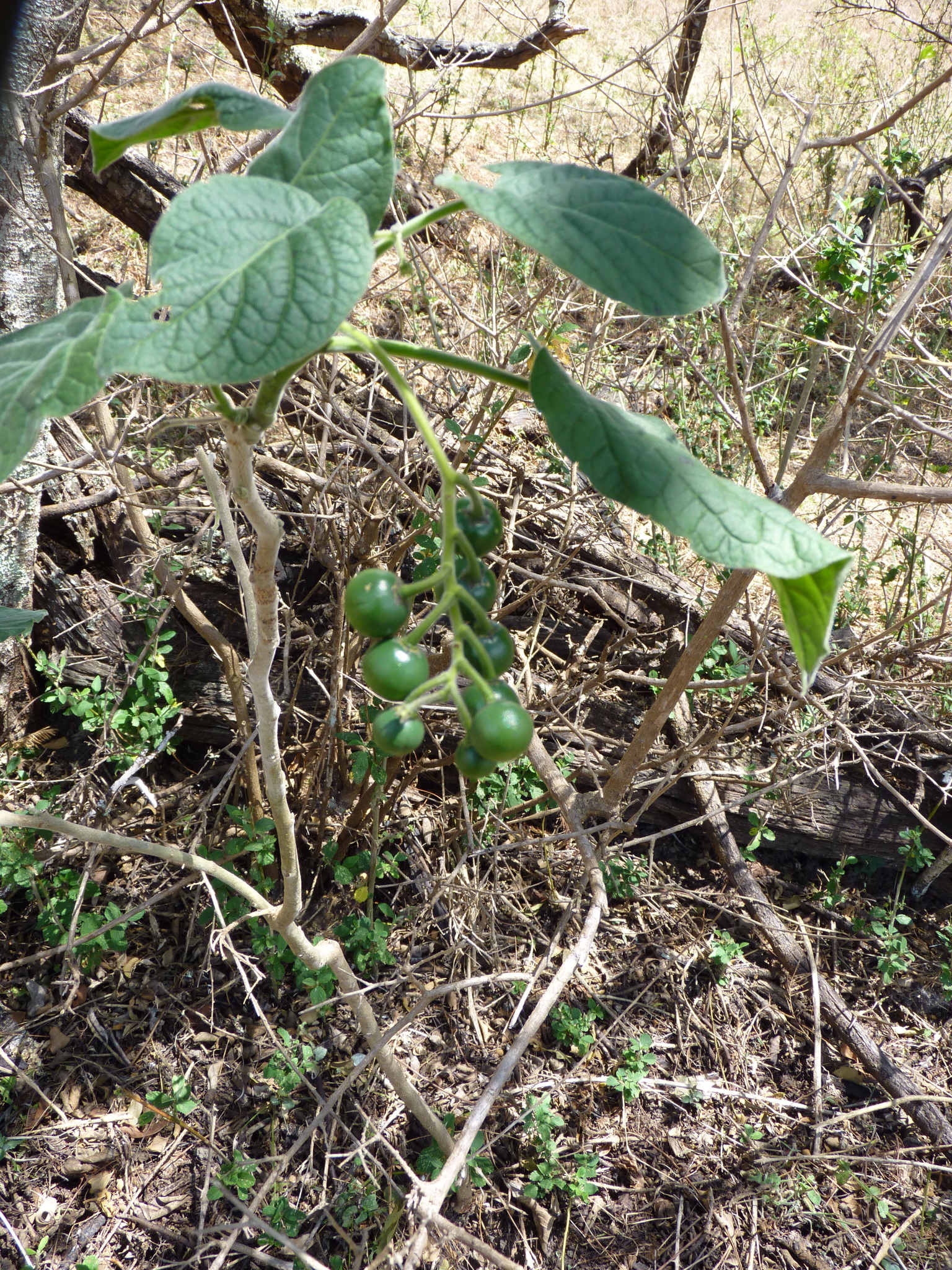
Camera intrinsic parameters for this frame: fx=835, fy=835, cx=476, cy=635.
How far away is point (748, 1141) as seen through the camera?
2.56 meters

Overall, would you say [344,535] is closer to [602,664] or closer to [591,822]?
[602,664]

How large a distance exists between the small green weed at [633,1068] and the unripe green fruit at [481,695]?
202 centimetres

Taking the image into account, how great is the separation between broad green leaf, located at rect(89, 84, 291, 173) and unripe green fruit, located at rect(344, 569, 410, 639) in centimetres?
51

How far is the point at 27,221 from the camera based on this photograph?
2.32m

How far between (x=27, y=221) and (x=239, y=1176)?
2624 mm

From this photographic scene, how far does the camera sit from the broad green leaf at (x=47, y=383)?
0.69 m

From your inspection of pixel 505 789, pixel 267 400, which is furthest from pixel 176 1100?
pixel 267 400

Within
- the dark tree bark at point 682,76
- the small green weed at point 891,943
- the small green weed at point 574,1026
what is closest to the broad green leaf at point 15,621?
the small green weed at point 574,1026

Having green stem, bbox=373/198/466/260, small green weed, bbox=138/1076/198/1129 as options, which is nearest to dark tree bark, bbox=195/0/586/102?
green stem, bbox=373/198/466/260

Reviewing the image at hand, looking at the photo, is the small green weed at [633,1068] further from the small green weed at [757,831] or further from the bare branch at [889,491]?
the bare branch at [889,491]

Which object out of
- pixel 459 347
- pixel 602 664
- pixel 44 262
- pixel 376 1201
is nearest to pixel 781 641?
pixel 602 664

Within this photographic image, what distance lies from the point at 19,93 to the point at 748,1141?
11.9 ft

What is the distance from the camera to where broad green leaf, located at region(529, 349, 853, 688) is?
76 centimetres

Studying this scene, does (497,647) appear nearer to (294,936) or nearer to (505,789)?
(294,936)
